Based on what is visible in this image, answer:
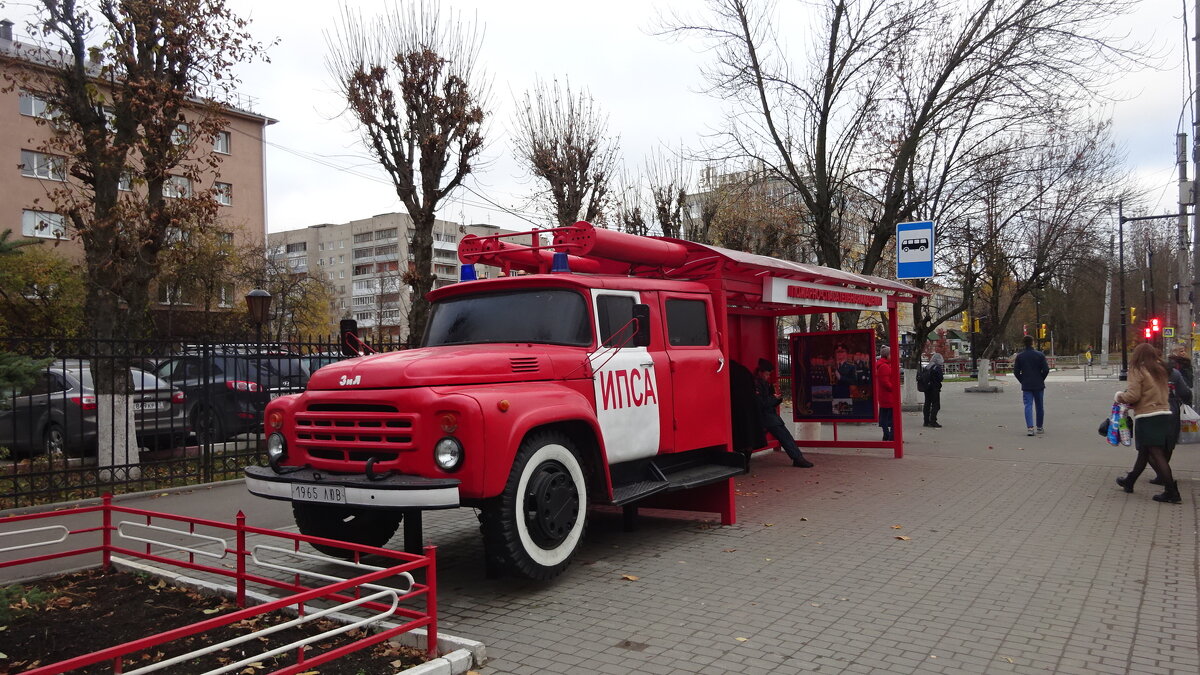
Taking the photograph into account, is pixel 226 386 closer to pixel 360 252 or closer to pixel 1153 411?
pixel 1153 411

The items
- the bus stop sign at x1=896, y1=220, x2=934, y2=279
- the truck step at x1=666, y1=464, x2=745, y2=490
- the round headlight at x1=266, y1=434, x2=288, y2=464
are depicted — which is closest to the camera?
the round headlight at x1=266, y1=434, x2=288, y2=464

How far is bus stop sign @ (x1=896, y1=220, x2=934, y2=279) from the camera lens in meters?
13.2

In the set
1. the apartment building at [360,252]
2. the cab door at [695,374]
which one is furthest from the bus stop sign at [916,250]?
the apartment building at [360,252]

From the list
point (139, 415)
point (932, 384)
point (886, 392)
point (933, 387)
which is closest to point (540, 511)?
point (139, 415)

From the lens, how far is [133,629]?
4.99 m

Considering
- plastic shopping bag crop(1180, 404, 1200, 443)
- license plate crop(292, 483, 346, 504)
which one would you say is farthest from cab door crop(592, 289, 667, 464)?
plastic shopping bag crop(1180, 404, 1200, 443)

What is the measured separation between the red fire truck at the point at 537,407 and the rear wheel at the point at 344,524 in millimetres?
18

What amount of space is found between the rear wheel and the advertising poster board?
8.40 m

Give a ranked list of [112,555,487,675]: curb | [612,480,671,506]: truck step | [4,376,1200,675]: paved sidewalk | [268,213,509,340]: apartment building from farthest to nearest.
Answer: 1. [268,213,509,340]: apartment building
2. [612,480,671,506]: truck step
3. [4,376,1200,675]: paved sidewalk
4. [112,555,487,675]: curb

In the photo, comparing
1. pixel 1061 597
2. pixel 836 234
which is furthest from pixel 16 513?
pixel 836 234

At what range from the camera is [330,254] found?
104m

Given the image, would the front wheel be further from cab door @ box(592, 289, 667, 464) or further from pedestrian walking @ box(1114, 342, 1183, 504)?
pedestrian walking @ box(1114, 342, 1183, 504)

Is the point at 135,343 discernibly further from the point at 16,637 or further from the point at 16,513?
the point at 16,637

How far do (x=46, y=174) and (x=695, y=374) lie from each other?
36263 mm
